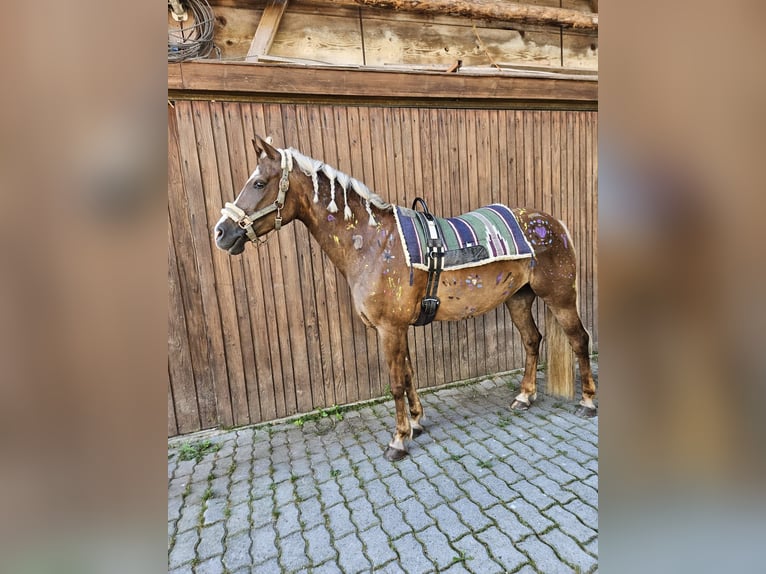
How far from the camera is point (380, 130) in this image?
130 inches

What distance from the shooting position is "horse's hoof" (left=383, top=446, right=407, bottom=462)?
2604 millimetres

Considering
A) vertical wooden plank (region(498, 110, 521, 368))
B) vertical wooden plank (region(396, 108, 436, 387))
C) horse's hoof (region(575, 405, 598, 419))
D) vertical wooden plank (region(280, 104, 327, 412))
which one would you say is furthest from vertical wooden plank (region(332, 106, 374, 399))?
horse's hoof (region(575, 405, 598, 419))

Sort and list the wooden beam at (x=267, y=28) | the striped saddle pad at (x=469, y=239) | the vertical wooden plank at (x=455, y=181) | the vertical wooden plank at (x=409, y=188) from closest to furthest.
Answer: the striped saddle pad at (x=469, y=239) < the wooden beam at (x=267, y=28) < the vertical wooden plank at (x=409, y=188) < the vertical wooden plank at (x=455, y=181)

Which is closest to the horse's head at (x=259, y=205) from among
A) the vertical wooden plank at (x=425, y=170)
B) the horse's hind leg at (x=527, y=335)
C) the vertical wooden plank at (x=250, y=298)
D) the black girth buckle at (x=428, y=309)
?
the vertical wooden plank at (x=250, y=298)

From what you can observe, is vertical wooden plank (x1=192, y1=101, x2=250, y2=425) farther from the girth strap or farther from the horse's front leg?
the girth strap

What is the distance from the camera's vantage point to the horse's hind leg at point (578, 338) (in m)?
3.00

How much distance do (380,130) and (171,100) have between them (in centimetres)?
162

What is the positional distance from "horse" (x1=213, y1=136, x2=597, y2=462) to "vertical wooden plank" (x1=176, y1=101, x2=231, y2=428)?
822 mm

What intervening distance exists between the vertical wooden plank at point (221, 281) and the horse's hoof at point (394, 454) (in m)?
1.31

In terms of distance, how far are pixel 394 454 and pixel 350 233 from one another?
60.4 inches

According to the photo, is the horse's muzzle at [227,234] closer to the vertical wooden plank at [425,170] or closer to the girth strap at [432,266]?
the girth strap at [432,266]
